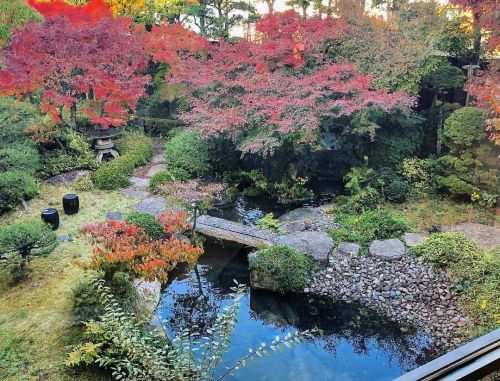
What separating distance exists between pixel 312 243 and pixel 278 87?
12.2 ft

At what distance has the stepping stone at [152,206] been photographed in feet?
26.3

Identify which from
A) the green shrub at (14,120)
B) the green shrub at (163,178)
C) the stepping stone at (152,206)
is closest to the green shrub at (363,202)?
the stepping stone at (152,206)

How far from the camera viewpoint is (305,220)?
8055 mm

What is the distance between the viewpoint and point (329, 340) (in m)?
5.48

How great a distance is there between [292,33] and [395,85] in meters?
2.50


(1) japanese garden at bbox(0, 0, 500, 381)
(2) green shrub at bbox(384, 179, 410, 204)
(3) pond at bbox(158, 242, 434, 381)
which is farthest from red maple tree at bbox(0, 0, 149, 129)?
(2) green shrub at bbox(384, 179, 410, 204)

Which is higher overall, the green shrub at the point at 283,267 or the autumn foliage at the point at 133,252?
the autumn foliage at the point at 133,252

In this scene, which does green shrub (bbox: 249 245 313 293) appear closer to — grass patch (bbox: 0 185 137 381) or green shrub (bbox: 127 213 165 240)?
green shrub (bbox: 127 213 165 240)

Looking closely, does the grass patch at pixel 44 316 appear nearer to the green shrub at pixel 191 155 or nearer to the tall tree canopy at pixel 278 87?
the green shrub at pixel 191 155

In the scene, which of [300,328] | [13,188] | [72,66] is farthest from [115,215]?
[300,328]

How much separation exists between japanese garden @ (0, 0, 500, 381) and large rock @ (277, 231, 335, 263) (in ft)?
0.11

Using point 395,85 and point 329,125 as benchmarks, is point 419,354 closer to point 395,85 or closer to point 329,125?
point 329,125

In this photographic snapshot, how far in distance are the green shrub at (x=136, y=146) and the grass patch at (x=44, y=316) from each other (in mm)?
3027

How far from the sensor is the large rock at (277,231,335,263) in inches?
265
